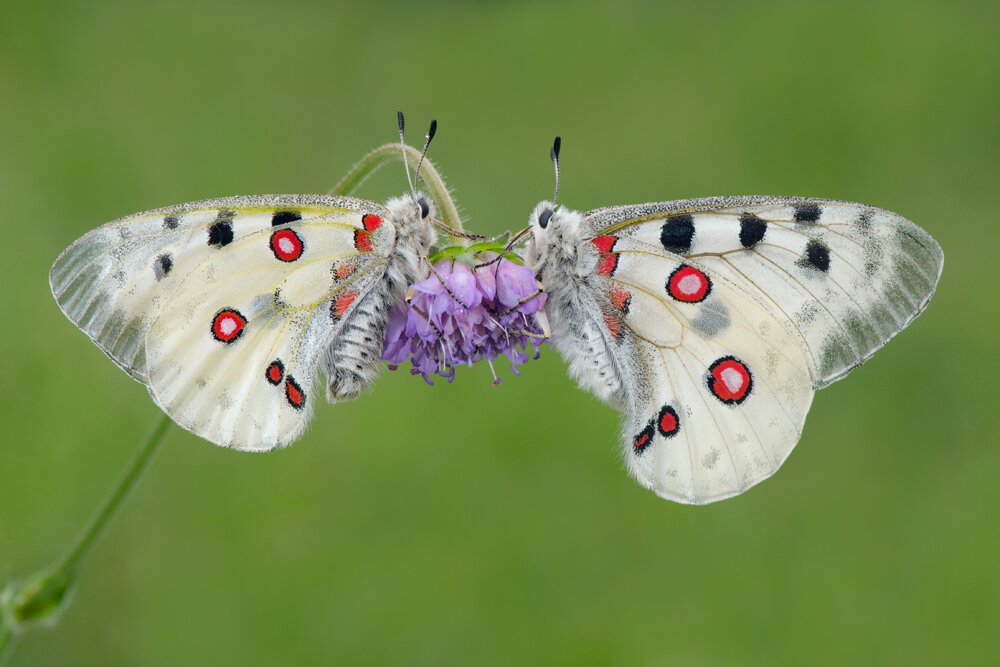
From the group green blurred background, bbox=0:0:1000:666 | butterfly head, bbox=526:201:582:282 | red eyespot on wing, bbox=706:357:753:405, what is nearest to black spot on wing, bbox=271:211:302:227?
butterfly head, bbox=526:201:582:282

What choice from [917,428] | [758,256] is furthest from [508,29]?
[758,256]

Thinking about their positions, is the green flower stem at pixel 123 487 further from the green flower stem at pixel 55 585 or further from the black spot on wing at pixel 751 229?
the black spot on wing at pixel 751 229

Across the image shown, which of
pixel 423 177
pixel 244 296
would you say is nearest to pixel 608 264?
pixel 423 177

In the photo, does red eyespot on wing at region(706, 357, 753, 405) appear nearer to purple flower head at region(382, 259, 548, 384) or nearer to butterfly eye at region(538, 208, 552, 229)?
purple flower head at region(382, 259, 548, 384)

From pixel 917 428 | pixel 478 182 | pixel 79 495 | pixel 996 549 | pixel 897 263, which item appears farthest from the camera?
pixel 478 182

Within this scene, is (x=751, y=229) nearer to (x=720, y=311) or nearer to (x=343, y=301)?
(x=720, y=311)

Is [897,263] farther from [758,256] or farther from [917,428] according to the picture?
[917,428]
